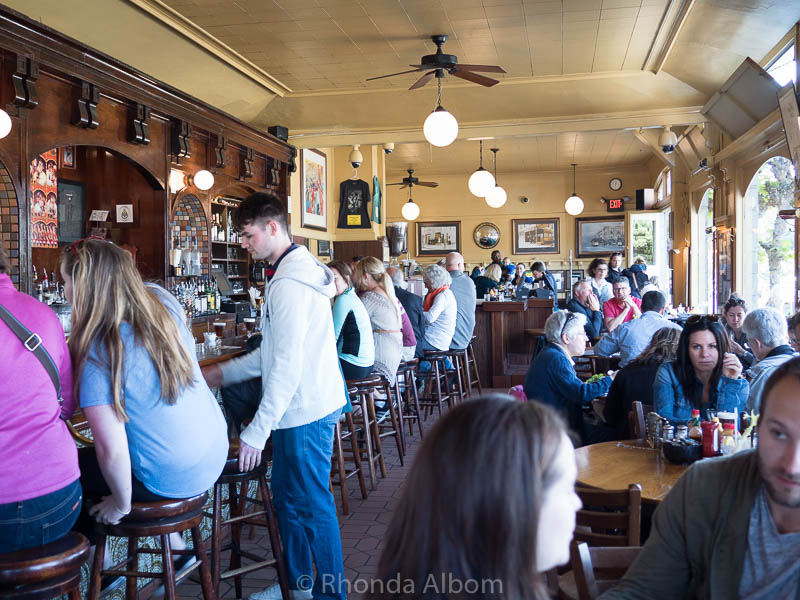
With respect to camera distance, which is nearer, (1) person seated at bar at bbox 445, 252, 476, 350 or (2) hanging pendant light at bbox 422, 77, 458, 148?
(2) hanging pendant light at bbox 422, 77, 458, 148

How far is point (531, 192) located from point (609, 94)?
26.9 ft

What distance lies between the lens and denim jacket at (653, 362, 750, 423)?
3.29 m

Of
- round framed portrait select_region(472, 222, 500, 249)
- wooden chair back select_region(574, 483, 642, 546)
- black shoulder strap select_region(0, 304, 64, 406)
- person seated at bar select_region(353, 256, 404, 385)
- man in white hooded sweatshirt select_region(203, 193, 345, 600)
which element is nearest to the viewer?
black shoulder strap select_region(0, 304, 64, 406)

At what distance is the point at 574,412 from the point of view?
14.3 ft

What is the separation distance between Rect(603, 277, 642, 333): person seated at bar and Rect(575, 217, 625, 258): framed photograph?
9.63 m

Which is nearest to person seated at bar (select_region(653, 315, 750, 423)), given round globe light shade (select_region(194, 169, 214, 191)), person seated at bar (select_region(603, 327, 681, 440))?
person seated at bar (select_region(603, 327, 681, 440))

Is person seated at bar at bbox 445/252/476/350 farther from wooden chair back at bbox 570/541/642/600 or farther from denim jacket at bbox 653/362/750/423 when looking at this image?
wooden chair back at bbox 570/541/642/600

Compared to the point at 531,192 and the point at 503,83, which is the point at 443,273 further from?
the point at 531,192

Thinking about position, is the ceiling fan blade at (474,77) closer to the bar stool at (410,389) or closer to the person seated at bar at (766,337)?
the bar stool at (410,389)

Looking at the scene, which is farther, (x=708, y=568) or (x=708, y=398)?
(x=708, y=398)

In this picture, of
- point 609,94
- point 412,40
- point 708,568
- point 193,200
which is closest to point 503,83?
point 609,94

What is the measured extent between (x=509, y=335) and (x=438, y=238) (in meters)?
8.52

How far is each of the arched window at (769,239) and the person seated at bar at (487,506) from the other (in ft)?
24.8

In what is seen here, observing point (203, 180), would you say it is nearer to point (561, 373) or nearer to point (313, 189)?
point (313, 189)
